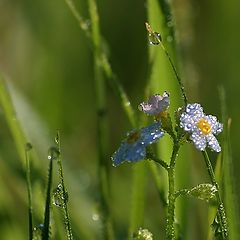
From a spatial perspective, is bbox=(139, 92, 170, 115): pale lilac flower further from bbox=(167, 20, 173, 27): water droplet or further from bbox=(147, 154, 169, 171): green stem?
bbox=(167, 20, 173, 27): water droplet

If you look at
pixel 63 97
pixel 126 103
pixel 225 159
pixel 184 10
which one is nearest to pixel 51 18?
pixel 63 97

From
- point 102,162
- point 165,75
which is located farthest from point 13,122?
point 165,75

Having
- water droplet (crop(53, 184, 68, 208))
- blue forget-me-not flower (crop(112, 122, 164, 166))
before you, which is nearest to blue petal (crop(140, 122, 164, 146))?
blue forget-me-not flower (crop(112, 122, 164, 166))

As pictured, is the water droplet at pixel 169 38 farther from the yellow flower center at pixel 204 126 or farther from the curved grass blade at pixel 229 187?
the yellow flower center at pixel 204 126

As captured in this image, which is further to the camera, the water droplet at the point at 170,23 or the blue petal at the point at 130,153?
the water droplet at the point at 170,23

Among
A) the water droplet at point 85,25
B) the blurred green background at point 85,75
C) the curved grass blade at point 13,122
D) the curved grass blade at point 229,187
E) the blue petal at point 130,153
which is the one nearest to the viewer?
the blue petal at point 130,153

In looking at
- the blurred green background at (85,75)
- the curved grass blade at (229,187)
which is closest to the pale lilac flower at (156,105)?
the curved grass blade at (229,187)
